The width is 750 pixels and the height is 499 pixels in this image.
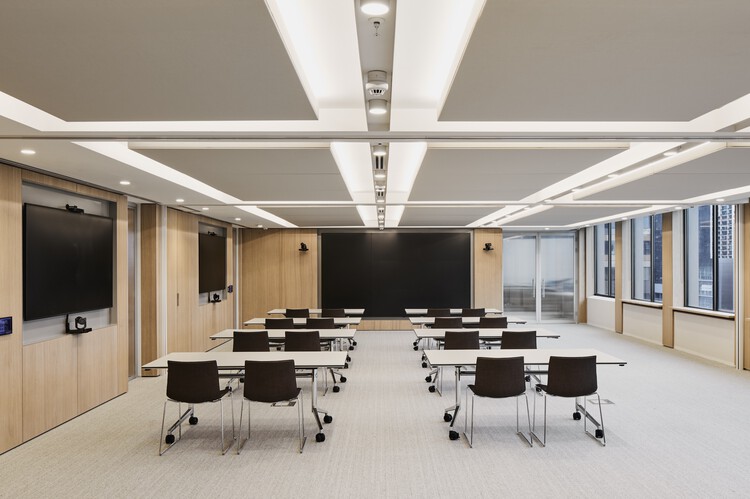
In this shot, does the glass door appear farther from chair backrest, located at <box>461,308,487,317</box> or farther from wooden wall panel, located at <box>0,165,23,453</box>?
wooden wall panel, located at <box>0,165,23,453</box>

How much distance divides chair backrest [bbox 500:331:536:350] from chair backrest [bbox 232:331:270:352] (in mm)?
3288

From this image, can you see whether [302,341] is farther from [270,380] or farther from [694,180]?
[694,180]

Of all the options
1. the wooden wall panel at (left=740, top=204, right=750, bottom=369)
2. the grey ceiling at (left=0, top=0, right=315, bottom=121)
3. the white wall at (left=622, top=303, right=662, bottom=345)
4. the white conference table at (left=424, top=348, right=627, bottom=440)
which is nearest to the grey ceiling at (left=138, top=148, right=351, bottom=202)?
the grey ceiling at (left=0, top=0, right=315, bottom=121)

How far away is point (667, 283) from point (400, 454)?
8752 mm

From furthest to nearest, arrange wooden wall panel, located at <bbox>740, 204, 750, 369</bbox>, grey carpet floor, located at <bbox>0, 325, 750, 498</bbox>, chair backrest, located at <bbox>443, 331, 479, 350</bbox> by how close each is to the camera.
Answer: wooden wall panel, located at <bbox>740, 204, 750, 369</bbox> → chair backrest, located at <bbox>443, 331, 479, 350</bbox> → grey carpet floor, located at <bbox>0, 325, 750, 498</bbox>

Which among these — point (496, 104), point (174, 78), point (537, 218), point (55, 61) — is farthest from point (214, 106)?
point (537, 218)

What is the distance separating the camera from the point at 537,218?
10.8 m

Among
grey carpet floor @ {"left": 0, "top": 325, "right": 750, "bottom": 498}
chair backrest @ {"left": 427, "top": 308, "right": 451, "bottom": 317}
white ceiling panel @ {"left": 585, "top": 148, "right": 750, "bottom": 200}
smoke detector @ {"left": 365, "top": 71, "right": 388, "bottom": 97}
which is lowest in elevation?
grey carpet floor @ {"left": 0, "top": 325, "right": 750, "bottom": 498}

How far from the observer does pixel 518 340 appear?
617 centimetres

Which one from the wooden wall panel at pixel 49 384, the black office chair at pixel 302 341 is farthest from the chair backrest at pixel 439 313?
the wooden wall panel at pixel 49 384

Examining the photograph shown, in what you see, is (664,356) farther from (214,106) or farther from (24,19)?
(24,19)

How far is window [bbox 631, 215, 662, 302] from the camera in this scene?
11297mm

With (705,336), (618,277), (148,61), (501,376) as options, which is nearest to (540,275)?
(618,277)

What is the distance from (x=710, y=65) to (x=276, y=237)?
11.4 metres
